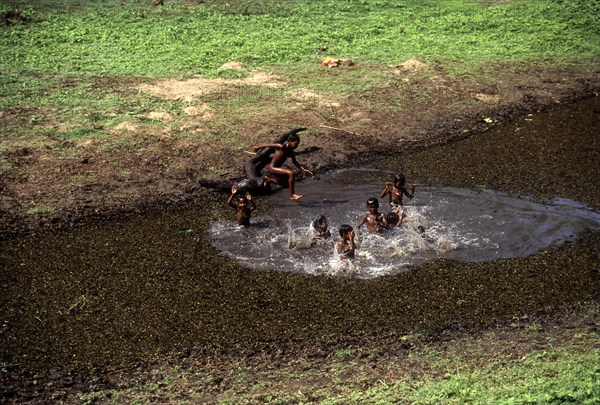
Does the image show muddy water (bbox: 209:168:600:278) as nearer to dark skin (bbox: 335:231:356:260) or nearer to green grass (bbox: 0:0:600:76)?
dark skin (bbox: 335:231:356:260)

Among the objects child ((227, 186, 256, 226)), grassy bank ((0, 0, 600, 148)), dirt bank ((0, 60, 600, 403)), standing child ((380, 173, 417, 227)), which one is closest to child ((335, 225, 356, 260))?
dirt bank ((0, 60, 600, 403))

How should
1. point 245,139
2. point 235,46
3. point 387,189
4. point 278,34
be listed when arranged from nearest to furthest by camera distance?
point 387,189 < point 245,139 < point 235,46 < point 278,34

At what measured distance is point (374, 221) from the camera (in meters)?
12.1

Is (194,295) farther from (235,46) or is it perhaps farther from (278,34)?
(278,34)

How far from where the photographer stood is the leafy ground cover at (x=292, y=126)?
28.8ft

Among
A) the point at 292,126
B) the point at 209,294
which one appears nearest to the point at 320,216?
the point at 209,294

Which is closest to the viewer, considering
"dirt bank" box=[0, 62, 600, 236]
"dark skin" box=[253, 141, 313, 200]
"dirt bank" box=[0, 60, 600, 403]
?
"dirt bank" box=[0, 60, 600, 403]

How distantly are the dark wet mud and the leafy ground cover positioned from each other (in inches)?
2.3

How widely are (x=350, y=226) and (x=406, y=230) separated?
106 centimetres

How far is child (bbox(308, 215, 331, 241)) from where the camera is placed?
11789mm

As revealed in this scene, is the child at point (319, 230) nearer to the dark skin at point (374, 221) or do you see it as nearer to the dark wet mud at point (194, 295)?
the dark skin at point (374, 221)

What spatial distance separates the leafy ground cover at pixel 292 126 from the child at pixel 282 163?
0.70m

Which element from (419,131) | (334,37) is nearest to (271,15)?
(334,37)

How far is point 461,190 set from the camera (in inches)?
537
